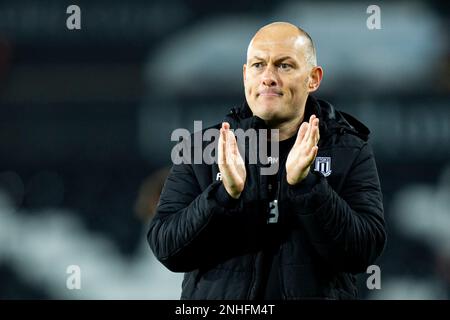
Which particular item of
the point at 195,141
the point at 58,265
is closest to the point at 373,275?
the point at 58,265

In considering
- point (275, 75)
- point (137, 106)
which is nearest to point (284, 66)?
point (275, 75)

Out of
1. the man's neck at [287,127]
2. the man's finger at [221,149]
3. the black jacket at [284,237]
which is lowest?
the black jacket at [284,237]

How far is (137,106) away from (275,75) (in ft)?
4.01

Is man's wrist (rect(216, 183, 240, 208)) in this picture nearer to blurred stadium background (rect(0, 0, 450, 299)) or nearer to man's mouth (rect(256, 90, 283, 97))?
man's mouth (rect(256, 90, 283, 97))

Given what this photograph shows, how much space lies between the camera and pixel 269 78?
147 centimetres

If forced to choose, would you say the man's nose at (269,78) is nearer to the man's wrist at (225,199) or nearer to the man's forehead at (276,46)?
the man's forehead at (276,46)

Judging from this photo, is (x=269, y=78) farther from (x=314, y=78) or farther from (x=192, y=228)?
(x=192, y=228)

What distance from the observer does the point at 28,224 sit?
8.68 feet

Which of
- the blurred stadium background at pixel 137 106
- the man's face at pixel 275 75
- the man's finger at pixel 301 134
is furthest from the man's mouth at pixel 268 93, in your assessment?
the blurred stadium background at pixel 137 106

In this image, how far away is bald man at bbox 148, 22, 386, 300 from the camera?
1.34 meters

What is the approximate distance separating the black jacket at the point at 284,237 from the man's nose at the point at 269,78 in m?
0.16

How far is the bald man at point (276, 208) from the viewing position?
1344 millimetres

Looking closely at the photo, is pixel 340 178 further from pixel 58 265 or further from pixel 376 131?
pixel 58 265
